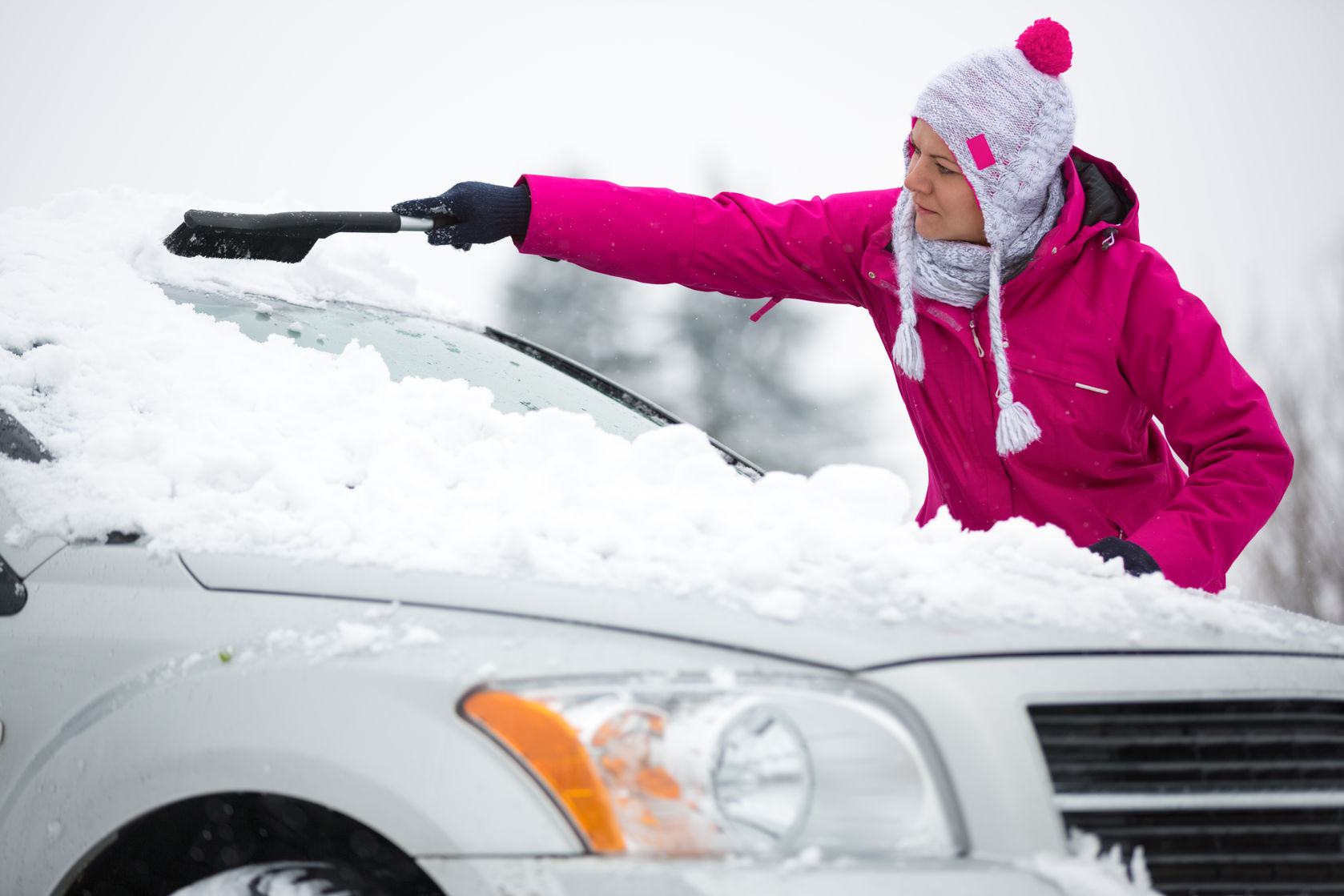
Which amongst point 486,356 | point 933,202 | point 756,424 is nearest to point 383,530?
point 486,356

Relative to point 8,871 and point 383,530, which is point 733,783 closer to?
point 383,530

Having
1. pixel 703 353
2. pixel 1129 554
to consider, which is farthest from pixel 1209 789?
pixel 703 353

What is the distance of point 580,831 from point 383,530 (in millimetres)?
489

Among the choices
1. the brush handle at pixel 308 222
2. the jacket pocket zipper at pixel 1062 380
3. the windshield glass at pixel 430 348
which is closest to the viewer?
the windshield glass at pixel 430 348

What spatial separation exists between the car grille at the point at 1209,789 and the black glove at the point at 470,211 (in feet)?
5.60

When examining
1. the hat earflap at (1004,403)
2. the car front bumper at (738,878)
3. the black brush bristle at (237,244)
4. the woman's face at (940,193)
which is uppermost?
the woman's face at (940,193)

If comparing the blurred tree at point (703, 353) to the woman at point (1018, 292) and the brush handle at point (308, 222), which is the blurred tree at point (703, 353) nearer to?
the woman at point (1018, 292)

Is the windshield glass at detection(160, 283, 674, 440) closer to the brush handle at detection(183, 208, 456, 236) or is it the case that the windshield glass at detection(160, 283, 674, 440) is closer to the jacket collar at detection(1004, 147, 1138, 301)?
the brush handle at detection(183, 208, 456, 236)

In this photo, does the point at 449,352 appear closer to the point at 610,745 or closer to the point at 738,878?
the point at 610,745

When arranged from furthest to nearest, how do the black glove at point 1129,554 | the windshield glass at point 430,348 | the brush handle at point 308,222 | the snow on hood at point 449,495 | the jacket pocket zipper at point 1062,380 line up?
the jacket pocket zipper at point 1062,380
the brush handle at point 308,222
the windshield glass at point 430,348
the black glove at point 1129,554
the snow on hood at point 449,495

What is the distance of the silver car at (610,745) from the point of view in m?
1.12

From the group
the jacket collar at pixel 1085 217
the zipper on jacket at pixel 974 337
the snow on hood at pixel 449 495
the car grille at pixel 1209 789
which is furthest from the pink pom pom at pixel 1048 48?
the car grille at pixel 1209 789

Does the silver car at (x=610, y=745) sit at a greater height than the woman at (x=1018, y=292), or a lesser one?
lesser

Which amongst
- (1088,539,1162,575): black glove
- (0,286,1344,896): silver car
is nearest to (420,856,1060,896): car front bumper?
(0,286,1344,896): silver car
